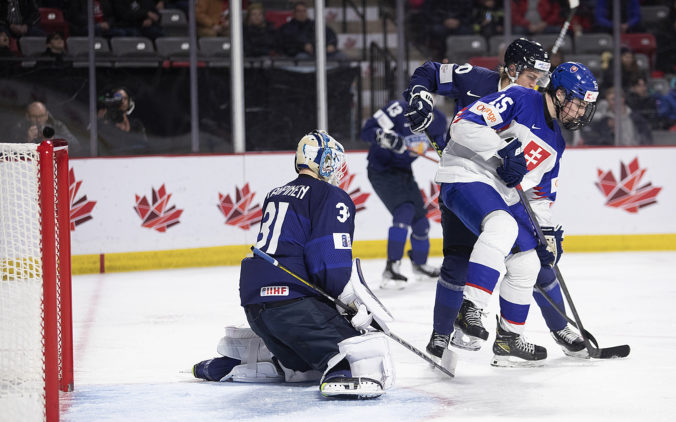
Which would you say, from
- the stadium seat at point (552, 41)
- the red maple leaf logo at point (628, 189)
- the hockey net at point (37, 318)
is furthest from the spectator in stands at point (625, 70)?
the hockey net at point (37, 318)

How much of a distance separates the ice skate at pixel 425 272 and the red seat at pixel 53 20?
3.13 meters

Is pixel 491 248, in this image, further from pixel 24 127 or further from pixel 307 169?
pixel 24 127

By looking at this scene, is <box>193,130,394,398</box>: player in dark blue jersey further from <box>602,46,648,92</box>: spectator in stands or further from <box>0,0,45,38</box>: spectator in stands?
<box>602,46,648,92</box>: spectator in stands

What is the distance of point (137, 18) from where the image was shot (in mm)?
7715

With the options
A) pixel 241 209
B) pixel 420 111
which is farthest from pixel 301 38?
pixel 420 111

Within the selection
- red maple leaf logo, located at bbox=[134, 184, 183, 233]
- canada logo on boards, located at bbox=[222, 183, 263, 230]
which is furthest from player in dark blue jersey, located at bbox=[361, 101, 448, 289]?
red maple leaf logo, located at bbox=[134, 184, 183, 233]

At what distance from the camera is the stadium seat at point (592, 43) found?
822 cm

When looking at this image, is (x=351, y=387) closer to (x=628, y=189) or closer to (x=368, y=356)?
(x=368, y=356)

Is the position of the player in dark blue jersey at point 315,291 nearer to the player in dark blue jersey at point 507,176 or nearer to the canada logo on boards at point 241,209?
the player in dark blue jersey at point 507,176

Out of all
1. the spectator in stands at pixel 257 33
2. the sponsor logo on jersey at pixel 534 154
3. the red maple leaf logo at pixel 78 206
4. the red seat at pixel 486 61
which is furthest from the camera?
the red seat at pixel 486 61

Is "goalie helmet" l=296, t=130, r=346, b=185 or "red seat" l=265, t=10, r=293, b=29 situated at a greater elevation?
"red seat" l=265, t=10, r=293, b=29

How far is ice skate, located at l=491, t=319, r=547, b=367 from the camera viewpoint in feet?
12.1

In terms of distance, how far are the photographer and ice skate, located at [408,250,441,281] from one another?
89.5 inches

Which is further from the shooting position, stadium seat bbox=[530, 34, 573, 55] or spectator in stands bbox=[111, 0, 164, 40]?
stadium seat bbox=[530, 34, 573, 55]
